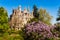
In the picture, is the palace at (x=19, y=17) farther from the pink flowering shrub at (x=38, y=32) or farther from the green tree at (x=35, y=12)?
the pink flowering shrub at (x=38, y=32)

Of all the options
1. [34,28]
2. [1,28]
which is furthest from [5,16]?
[34,28]

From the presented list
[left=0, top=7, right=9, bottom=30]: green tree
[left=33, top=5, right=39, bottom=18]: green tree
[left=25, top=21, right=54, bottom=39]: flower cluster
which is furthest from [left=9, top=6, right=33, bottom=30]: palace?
[left=25, top=21, right=54, bottom=39]: flower cluster

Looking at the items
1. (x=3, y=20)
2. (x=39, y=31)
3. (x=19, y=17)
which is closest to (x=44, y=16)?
(x=19, y=17)

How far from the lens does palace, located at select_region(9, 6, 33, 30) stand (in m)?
67.2

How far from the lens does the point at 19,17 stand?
70000mm

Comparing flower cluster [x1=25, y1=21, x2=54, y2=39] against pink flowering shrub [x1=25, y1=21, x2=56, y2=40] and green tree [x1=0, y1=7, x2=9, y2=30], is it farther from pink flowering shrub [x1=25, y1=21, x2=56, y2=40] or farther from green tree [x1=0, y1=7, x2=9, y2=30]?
green tree [x1=0, y1=7, x2=9, y2=30]

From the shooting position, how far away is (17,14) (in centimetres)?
7162

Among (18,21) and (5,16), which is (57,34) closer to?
(5,16)

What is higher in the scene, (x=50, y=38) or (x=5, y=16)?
(x=5, y=16)

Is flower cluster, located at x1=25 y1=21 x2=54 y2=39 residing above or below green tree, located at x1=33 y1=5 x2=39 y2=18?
below

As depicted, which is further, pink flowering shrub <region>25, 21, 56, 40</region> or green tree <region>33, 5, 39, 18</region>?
green tree <region>33, 5, 39, 18</region>

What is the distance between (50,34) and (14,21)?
42.3 metres

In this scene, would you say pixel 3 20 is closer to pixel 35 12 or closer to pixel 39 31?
pixel 39 31

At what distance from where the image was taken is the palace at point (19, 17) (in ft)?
221
